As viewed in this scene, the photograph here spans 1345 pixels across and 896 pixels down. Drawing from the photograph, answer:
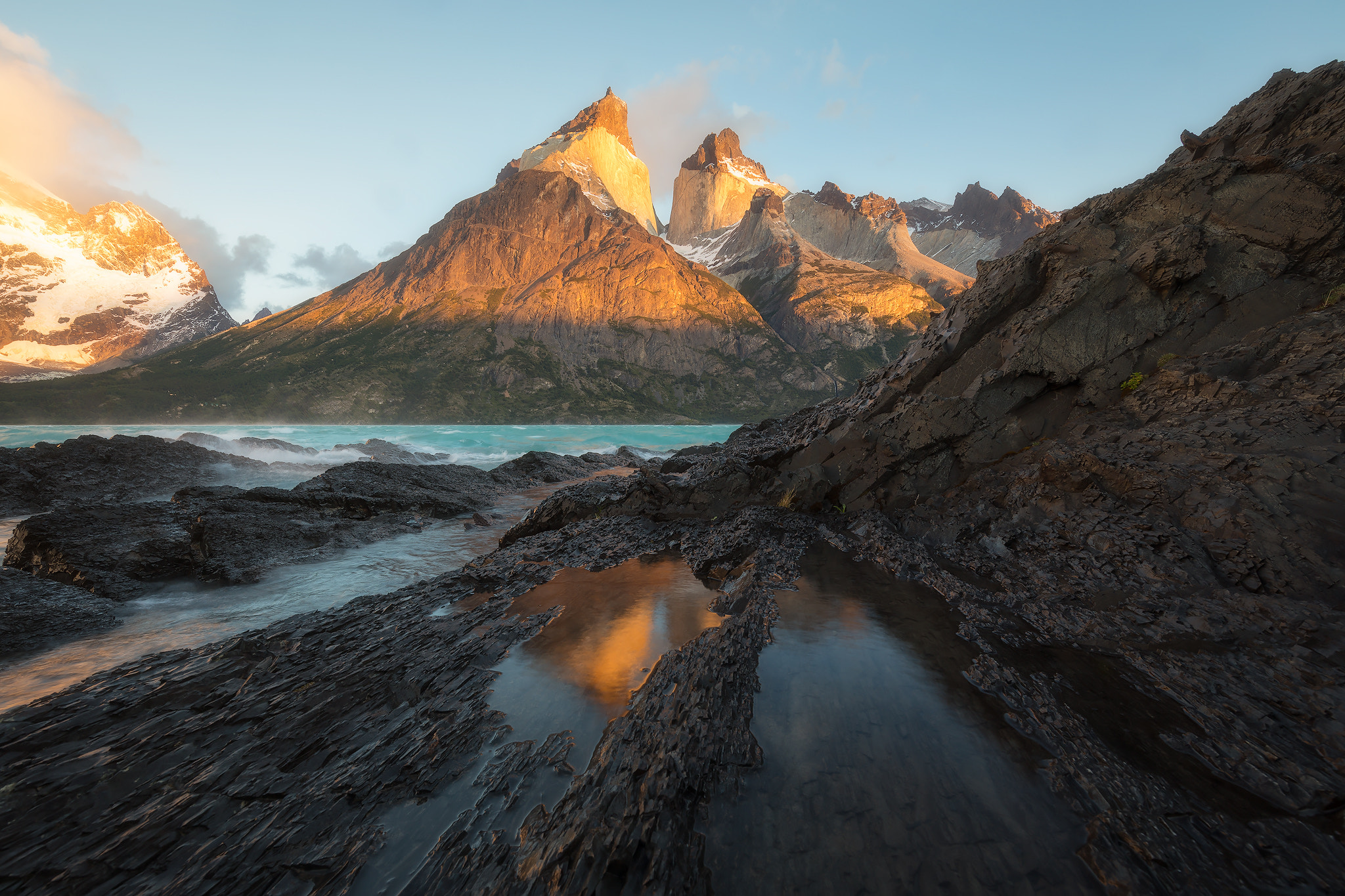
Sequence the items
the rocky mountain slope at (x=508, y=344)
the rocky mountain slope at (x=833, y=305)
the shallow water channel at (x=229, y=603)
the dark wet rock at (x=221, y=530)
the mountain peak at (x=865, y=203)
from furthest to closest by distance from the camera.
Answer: the mountain peak at (x=865, y=203) < the rocky mountain slope at (x=833, y=305) < the rocky mountain slope at (x=508, y=344) < the dark wet rock at (x=221, y=530) < the shallow water channel at (x=229, y=603)

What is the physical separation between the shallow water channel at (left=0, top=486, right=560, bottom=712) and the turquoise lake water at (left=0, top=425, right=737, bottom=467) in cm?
2514

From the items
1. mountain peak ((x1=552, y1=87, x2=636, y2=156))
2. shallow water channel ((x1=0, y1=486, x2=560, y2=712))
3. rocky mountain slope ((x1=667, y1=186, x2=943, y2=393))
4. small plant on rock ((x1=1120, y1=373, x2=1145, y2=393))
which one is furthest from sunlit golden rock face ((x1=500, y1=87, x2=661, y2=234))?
small plant on rock ((x1=1120, y1=373, x2=1145, y2=393))

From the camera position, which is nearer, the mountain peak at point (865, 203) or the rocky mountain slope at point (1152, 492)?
the rocky mountain slope at point (1152, 492)

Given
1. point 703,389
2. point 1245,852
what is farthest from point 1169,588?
point 703,389

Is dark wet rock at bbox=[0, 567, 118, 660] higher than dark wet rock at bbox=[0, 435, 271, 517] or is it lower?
lower

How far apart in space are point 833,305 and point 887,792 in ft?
498

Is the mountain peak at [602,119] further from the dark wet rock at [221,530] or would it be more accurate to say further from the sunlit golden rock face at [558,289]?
the dark wet rock at [221,530]

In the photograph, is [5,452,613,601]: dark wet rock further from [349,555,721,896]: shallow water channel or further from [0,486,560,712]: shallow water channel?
[349,555,721,896]: shallow water channel

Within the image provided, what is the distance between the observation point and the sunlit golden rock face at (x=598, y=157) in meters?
175

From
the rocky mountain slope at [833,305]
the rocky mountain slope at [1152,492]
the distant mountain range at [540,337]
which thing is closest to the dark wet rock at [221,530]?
the rocky mountain slope at [1152,492]

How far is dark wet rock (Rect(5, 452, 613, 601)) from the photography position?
31.3 feet

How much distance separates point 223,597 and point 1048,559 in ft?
47.4

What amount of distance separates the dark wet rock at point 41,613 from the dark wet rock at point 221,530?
1.91 ft

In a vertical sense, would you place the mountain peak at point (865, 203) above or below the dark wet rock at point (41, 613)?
above
